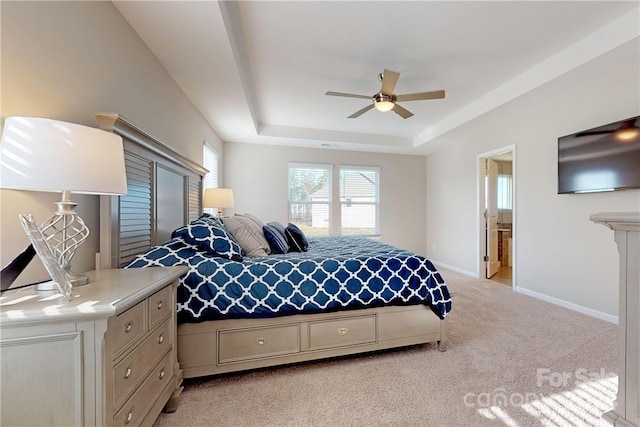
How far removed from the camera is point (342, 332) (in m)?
1.98

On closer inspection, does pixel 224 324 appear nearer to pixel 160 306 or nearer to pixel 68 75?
pixel 160 306

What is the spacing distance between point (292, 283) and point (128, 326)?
950 mm

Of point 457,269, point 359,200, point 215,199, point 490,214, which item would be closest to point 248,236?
point 215,199

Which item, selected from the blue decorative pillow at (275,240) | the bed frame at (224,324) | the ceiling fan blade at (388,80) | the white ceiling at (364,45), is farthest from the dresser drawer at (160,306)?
the ceiling fan blade at (388,80)

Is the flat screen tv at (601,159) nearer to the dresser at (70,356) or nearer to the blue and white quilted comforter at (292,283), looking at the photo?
the blue and white quilted comforter at (292,283)

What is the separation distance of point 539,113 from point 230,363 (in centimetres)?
431

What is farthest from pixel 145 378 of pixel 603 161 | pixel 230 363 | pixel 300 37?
pixel 603 161

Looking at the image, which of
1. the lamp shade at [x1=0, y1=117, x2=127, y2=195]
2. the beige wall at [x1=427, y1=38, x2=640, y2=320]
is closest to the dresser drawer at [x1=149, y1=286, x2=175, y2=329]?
the lamp shade at [x1=0, y1=117, x2=127, y2=195]

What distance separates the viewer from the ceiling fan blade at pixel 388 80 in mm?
2322

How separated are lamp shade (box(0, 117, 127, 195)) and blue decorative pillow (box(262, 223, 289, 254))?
1.67 meters

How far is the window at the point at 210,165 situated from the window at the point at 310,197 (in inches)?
53.6

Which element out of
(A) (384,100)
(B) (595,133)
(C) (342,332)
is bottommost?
(C) (342,332)

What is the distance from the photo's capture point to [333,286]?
75.7 inches

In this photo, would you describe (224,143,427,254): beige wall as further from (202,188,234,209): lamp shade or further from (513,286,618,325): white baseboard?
(513,286,618,325): white baseboard
